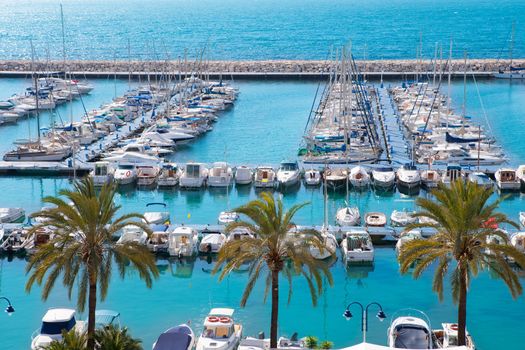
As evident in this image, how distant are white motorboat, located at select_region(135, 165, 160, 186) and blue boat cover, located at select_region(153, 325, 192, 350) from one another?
1085 inches

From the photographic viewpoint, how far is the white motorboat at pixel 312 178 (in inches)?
2239

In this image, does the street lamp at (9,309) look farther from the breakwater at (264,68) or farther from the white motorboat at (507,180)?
the breakwater at (264,68)

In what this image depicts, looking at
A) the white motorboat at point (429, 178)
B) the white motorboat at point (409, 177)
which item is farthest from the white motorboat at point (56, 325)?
the white motorboat at point (429, 178)

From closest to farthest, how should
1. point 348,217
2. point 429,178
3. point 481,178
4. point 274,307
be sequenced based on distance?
point 274,307 < point 348,217 < point 481,178 < point 429,178

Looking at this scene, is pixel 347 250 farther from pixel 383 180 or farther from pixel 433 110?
pixel 433 110

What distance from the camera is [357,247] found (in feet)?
140

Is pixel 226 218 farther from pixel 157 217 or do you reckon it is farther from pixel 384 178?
pixel 384 178

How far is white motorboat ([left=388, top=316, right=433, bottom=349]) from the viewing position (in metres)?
30.5

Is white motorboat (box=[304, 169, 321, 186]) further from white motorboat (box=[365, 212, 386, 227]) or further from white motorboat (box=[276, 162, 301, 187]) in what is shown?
white motorboat (box=[365, 212, 386, 227])

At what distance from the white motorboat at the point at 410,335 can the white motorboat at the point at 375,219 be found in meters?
15.3

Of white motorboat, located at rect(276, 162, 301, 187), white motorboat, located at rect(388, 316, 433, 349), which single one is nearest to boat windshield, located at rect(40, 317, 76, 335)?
white motorboat, located at rect(388, 316, 433, 349)

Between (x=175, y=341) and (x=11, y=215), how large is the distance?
2185 cm

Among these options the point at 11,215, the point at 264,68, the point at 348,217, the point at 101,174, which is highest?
the point at 264,68

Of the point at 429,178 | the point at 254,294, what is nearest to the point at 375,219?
the point at 429,178
